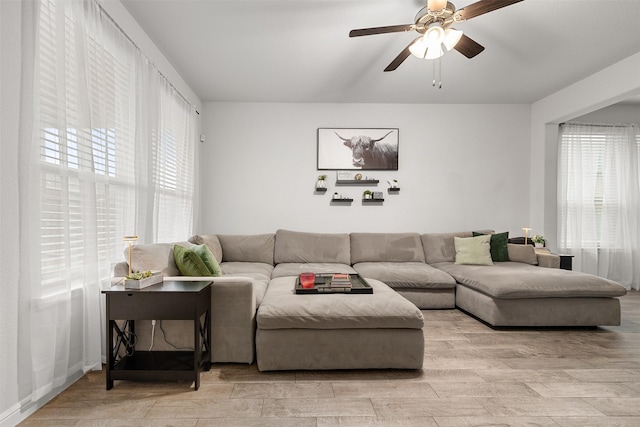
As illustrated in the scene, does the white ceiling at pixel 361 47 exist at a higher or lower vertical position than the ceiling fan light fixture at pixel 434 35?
higher

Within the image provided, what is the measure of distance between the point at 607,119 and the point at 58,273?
6.72 metres

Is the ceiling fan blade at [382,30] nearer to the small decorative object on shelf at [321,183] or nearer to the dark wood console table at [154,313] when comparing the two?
the dark wood console table at [154,313]

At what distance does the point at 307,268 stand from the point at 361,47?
7.70 feet

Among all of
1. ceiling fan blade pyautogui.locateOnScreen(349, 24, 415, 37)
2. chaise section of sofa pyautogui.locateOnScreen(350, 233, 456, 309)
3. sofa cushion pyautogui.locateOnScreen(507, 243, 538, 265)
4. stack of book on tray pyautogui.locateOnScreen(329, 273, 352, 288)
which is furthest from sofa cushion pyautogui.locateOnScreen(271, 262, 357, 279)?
ceiling fan blade pyautogui.locateOnScreen(349, 24, 415, 37)

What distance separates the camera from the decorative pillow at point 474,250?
417 cm

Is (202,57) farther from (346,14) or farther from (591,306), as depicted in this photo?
(591,306)

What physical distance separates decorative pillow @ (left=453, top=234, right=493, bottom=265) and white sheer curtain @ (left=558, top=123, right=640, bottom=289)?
1641 millimetres

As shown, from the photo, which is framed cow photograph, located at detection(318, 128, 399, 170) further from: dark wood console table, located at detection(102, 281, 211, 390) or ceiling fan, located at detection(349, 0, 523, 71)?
dark wood console table, located at detection(102, 281, 211, 390)

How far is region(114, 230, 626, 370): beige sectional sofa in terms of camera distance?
7.34 feet

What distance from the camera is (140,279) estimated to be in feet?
6.61

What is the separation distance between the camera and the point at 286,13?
2703 millimetres

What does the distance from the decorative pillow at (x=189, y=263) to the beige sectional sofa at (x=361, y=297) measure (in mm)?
78

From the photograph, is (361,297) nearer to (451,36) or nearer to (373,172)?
(451,36)

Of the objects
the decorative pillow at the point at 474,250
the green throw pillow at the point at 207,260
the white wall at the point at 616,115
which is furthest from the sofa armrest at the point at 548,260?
the green throw pillow at the point at 207,260
